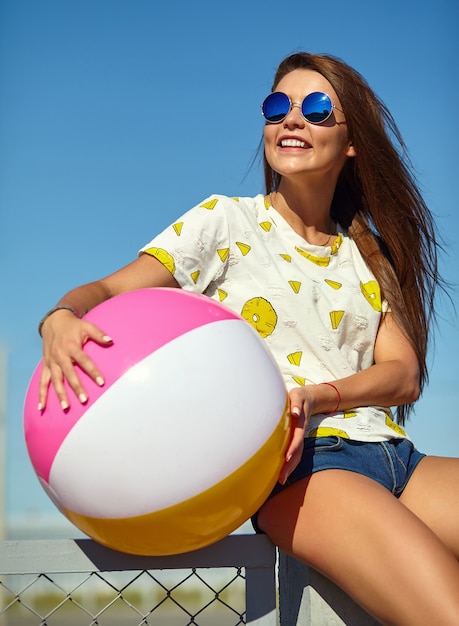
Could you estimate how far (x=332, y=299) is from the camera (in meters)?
3.31

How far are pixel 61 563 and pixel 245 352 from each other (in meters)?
0.94

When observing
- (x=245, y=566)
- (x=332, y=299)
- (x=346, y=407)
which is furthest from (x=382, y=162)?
(x=245, y=566)

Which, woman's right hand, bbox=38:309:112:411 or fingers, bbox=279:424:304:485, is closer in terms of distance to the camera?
woman's right hand, bbox=38:309:112:411

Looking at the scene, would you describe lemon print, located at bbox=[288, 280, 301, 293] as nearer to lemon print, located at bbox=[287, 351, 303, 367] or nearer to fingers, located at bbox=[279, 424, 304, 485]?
lemon print, located at bbox=[287, 351, 303, 367]

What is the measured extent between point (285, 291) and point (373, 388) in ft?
1.52

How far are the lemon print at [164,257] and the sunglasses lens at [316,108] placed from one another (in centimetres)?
83

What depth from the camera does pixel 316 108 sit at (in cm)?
345

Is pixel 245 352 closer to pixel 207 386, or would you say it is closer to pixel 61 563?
pixel 207 386

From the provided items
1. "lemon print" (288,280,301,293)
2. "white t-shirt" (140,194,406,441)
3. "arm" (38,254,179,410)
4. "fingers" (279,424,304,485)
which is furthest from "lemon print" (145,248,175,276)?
"fingers" (279,424,304,485)

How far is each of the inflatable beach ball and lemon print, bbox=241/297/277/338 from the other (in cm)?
56

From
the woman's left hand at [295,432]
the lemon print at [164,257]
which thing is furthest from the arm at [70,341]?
the woman's left hand at [295,432]

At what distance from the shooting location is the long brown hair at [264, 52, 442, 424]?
11.6 ft

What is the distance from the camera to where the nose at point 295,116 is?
3.43 m

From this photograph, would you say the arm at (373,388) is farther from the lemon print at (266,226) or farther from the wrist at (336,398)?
the lemon print at (266,226)
